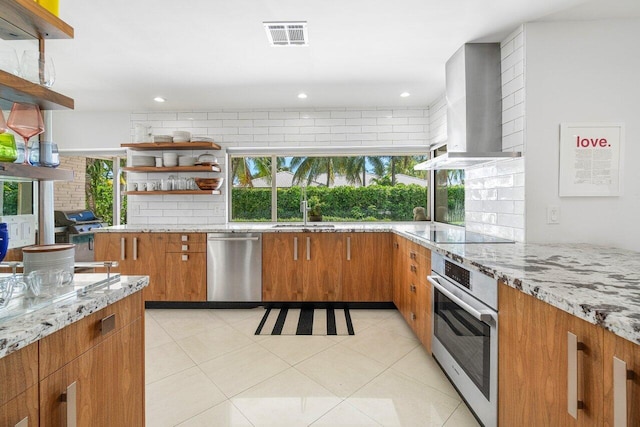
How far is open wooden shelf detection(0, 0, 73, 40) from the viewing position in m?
0.97

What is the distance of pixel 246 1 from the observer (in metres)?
1.94

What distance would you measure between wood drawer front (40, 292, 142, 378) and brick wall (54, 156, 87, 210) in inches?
175

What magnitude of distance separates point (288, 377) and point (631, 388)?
1.82 metres

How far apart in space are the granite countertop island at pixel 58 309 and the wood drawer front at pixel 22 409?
0.13 meters

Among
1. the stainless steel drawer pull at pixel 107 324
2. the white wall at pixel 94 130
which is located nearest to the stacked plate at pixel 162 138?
the white wall at pixel 94 130

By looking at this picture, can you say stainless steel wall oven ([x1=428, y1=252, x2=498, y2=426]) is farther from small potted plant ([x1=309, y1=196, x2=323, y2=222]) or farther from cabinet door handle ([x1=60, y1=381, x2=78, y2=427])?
small potted plant ([x1=309, y1=196, x2=323, y2=222])

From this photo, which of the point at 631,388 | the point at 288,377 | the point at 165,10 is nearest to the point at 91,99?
the point at 165,10

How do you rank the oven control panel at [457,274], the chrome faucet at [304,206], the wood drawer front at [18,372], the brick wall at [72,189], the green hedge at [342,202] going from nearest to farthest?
the wood drawer front at [18,372] → the oven control panel at [457,274] → the chrome faucet at [304,206] → the green hedge at [342,202] → the brick wall at [72,189]

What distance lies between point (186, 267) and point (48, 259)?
2.58 metres

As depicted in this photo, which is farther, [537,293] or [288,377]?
[288,377]

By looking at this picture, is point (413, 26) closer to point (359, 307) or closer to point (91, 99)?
point (359, 307)

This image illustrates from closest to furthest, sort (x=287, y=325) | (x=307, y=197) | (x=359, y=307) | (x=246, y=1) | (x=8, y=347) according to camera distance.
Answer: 1. (x=8, y=347)
2. (x=246, y=1)
3. (x=287, y=325)
4. (x=359, y=307)
5. (x=307, y=197)

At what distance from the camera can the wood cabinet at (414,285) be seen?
2344mm

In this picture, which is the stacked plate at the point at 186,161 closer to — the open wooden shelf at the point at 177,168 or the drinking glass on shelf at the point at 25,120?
the open wooden shelf at the point at 177,168
